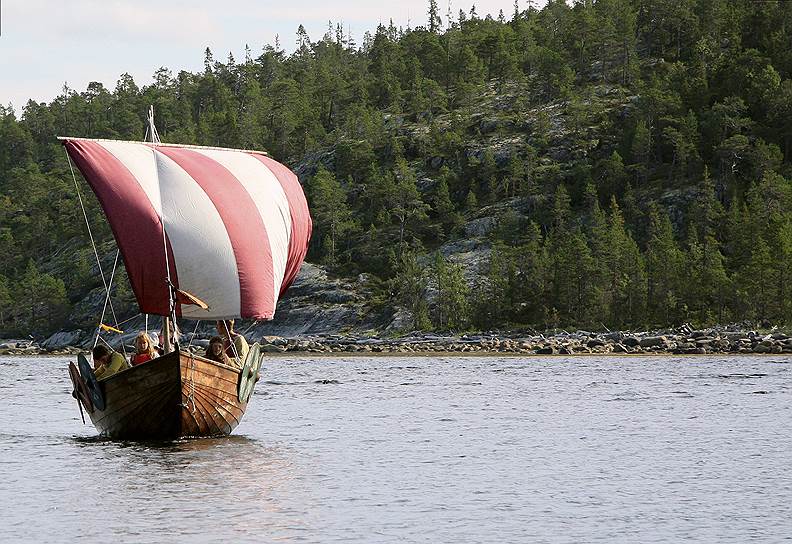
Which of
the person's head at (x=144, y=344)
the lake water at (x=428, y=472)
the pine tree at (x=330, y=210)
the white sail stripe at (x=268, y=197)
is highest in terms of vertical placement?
the pine tree at (x=330, y=210)

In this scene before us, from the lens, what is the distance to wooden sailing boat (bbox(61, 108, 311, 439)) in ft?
98.8

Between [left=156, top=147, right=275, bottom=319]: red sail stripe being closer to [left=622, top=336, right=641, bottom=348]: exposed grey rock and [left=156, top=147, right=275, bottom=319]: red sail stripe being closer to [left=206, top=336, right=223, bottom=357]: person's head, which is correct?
[left=206, top=336, right=223, bottom=357]: person's head

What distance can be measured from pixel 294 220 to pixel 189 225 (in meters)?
4.13

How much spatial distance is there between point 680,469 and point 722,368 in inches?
1588

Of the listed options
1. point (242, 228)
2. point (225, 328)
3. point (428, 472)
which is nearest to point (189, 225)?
point (242, 228)

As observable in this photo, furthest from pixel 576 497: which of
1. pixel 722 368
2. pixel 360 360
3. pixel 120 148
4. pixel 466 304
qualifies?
pixel 466 304

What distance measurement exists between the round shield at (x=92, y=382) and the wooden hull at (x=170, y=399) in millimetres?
176

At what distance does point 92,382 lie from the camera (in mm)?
30984

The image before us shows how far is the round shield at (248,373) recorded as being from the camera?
104 feet

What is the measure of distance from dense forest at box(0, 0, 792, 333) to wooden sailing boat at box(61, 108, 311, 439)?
3025 inches

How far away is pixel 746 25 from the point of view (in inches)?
6501

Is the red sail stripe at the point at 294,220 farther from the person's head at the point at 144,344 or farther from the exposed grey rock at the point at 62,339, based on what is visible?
the exposed grey rock at the point at 62,339

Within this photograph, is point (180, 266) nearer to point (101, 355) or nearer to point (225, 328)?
point (101, 355)

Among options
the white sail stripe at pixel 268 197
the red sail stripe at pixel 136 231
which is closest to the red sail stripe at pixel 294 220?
the white sail stripe at pixel 268 197
